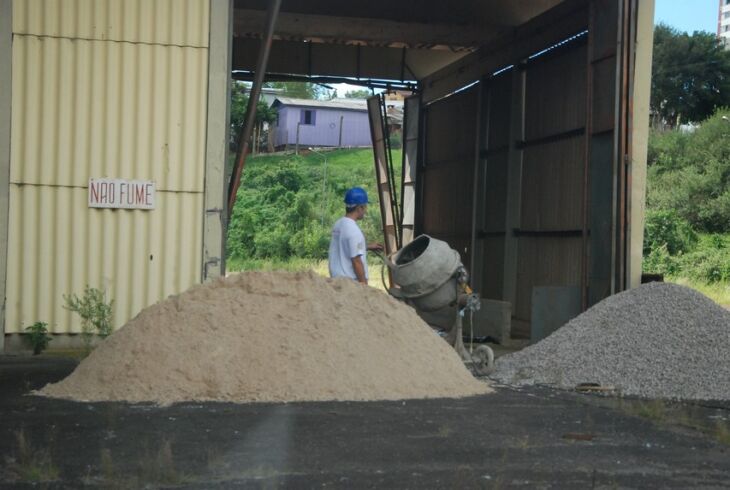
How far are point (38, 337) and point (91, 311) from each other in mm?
675

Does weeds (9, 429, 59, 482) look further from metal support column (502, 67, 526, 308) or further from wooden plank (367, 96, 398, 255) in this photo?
wooden plank (367, 96, 398, 255)

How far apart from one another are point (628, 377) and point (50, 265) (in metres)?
6.34

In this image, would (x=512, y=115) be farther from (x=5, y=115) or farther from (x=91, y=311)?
(x=5, y=115)

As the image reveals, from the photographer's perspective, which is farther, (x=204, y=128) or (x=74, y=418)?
(x=204, y=128)

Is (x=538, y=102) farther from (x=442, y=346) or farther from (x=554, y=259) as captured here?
(x=442, y=346)

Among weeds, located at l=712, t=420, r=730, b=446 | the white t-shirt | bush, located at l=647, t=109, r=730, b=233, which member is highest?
bush, located at l=647, t=109, r=730, b=233

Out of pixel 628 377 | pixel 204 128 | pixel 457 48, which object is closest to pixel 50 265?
pixel 204 128

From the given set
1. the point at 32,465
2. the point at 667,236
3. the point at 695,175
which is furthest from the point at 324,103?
the point at 32,465

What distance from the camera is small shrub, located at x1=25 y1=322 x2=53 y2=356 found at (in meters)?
11.3

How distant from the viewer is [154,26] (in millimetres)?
11828

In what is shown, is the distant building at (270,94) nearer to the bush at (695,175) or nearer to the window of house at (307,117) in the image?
the window of house at (307,117)

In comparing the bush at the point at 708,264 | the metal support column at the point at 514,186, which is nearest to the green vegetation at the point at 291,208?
the bush at the point at 708,264

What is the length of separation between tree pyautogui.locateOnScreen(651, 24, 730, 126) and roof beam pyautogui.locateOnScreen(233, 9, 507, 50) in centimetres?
3867

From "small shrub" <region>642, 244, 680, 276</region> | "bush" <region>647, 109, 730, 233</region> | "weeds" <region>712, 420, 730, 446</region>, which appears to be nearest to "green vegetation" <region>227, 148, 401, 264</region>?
"small shrub" <region>642, 244, 680, 276</region>
